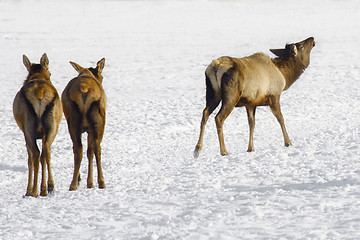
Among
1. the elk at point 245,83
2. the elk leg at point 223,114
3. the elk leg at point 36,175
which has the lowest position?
the elk leg at point 36,175

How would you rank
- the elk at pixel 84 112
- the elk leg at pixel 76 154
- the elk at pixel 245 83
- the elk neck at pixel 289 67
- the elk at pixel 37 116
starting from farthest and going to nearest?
the elk neck at pixel 289 67 < the elk at pixel 245 83 < the elk leg at pixel 76 154 < the elk at pixel 84 112 < the elk at pixel 37 116

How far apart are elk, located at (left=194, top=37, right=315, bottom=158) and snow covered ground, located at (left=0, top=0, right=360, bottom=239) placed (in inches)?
27.5

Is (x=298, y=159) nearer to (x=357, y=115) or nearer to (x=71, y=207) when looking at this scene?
(x=71, y=207)

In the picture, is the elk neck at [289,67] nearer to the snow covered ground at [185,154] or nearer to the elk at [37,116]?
the snow covered ground at [185,154]

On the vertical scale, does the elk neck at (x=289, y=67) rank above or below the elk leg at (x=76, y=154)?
above

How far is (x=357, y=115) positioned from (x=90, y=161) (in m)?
7.69

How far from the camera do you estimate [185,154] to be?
30.6ft

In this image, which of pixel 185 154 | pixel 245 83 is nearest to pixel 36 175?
pixel 185 154

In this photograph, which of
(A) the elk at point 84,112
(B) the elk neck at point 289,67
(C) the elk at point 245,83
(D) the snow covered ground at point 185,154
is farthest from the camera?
(B) the elk neck at point 289,67

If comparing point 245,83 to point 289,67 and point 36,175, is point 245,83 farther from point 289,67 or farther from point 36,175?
point 36,175

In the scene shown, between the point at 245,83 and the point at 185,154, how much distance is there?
5.49ft

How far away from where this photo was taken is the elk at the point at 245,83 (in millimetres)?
8680

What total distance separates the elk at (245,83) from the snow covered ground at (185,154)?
27.5 inches

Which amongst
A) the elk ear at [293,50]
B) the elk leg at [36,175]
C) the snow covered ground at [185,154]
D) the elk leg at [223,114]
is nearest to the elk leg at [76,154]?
the snow covered ground at [185,154]
